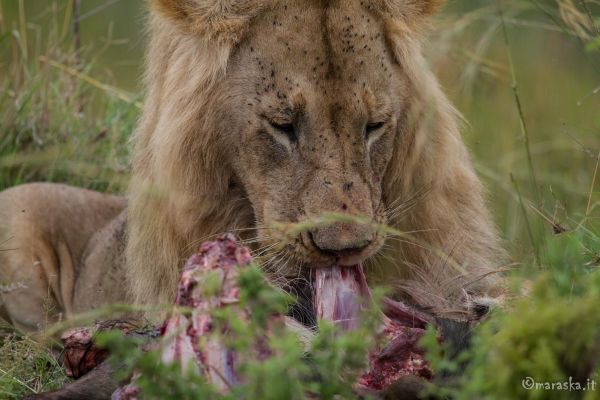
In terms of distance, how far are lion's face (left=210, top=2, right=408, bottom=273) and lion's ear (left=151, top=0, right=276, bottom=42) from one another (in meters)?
0.04

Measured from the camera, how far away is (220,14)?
3498 mm

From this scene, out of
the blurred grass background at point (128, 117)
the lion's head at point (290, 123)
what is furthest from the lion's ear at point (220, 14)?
the blurred grass background at point (128, 117)

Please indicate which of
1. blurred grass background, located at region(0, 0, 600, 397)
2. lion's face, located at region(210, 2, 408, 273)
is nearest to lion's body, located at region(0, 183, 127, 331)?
blurred grass background, located at region(0, 0, 600, 397)

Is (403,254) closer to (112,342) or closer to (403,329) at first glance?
(403,329)

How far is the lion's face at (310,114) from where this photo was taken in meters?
3.26

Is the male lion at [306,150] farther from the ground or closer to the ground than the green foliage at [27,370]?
farther from the ground

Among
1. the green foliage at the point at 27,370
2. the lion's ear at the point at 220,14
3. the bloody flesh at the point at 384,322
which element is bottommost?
the green foliage at the point at 27,370

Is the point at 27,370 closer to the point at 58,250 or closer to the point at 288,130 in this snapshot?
the point at 288,130

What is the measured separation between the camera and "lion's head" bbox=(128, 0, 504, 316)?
10.8ft

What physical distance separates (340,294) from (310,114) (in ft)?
2.06

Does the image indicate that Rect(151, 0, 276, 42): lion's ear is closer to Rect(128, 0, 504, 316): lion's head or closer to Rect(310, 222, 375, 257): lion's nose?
Rect(128, 0, 504, 316): lion's head

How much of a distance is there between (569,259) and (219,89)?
1597 mm

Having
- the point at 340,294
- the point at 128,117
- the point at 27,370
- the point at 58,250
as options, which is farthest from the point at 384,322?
the point at 128,117

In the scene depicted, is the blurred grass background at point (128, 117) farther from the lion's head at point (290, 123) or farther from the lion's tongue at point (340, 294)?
the lion's tongue at point (340, 294)
